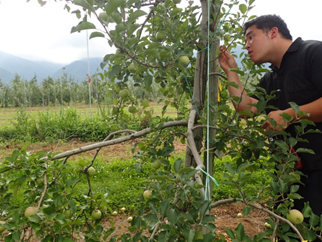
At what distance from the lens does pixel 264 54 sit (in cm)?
130

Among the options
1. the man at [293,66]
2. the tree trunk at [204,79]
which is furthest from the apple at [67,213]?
the man at [293,66]

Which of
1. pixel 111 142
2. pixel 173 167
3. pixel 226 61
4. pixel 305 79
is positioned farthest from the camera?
pixel 226 61

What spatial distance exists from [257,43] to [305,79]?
0.85 ft

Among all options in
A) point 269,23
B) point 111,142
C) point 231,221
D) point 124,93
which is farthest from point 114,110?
point 231,221

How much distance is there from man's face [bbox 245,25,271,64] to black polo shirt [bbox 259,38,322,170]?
0.11 meters

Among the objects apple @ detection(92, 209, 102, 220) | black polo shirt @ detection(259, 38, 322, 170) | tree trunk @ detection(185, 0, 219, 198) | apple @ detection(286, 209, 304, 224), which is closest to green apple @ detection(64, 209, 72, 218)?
apple @ detection(92, 209, 102, 220)

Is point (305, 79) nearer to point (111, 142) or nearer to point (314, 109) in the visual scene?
point (314, 109)

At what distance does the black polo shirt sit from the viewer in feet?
3.86

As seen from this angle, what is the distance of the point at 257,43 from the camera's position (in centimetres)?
128

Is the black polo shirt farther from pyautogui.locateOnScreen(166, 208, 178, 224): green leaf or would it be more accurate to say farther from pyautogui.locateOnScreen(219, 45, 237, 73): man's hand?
pyautogui.locateOnScreen(166, 208, 178, 224): green leaf

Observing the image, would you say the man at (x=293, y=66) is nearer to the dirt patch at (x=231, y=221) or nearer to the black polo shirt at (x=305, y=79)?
the black polo shirt at (x=305, y=79)

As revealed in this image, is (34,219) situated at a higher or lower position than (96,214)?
higher

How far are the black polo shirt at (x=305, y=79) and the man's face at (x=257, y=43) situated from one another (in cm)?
11

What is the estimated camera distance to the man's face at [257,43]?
128 centimetres
